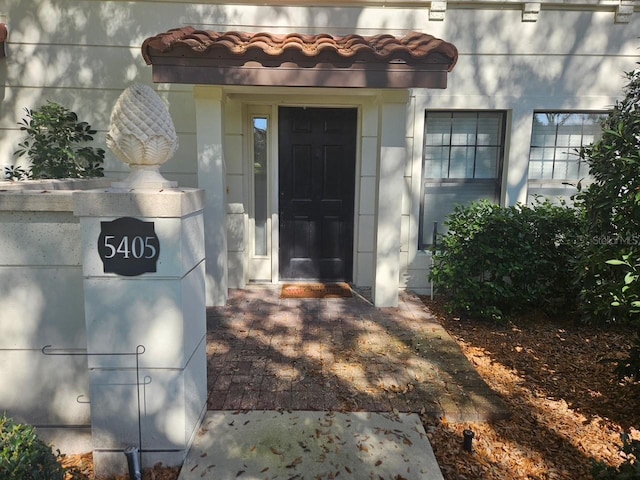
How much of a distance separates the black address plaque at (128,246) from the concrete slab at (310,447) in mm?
1070

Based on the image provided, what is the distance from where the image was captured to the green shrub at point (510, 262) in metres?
4.33

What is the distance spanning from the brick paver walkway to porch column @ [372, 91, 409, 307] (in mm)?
320

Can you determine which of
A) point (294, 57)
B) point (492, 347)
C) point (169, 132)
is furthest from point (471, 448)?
point (294, 57)

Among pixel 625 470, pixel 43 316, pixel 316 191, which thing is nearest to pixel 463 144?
pixel 316 191

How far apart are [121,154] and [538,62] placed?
4.97 meters

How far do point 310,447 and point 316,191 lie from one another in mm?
3608

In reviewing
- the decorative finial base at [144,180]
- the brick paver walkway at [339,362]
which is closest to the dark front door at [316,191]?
the brick paver walkway at [339,362]

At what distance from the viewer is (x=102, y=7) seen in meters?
4.86

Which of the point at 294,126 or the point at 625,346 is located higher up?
the point at 294,126

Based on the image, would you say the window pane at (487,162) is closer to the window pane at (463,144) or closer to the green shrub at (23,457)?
the window pane at (463,144)

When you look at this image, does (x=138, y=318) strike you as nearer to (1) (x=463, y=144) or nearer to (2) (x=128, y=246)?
(2) (x=128, y=246)

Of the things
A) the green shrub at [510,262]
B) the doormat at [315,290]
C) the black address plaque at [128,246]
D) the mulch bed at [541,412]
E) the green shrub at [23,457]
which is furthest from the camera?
the doormat at [315,290]

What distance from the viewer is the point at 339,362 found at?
10.9ft

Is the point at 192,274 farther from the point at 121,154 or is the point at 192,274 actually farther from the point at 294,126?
the point at 294,126
